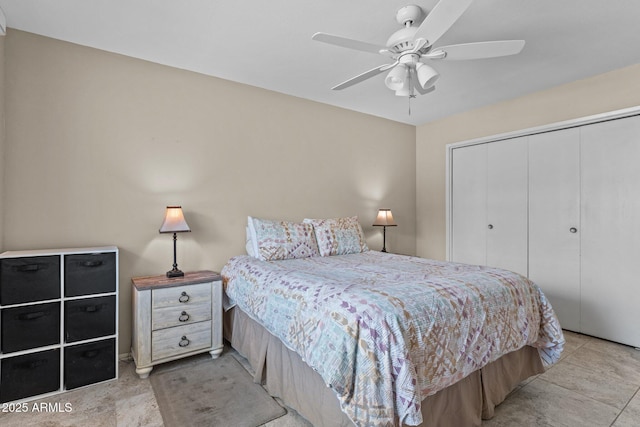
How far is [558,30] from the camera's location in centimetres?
225

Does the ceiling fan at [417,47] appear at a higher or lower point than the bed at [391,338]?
higher

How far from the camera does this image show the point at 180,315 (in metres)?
2.41

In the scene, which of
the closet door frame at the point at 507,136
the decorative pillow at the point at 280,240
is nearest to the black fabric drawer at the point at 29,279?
the decorative pillow at the point at 280,240

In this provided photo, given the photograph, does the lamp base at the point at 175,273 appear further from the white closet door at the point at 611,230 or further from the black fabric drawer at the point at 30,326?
the white closet door at the point at 611,230

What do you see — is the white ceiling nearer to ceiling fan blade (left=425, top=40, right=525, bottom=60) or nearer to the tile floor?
ceiling fan blade (left=425, top=40, right=525, bottom=60)

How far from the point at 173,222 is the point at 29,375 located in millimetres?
1260

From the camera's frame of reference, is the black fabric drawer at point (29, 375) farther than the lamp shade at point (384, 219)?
No

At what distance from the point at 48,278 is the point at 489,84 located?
4000 mm

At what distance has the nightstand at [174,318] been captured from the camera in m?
2.28

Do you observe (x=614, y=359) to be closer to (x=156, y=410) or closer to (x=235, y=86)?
(x=156, y=410)

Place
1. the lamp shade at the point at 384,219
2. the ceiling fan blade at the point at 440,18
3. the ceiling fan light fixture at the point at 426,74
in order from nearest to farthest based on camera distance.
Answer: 1. the ceiling fan blade at the point at 440,18
2. the ceiling fan light fixture at the point at 426,74
3. the lamp shade at the point at 384,219

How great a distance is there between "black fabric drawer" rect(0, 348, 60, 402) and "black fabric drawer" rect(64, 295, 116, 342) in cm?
15

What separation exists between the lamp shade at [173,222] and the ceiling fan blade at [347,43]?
5.52ft

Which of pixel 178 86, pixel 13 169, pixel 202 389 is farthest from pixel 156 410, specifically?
pixel 178 86
